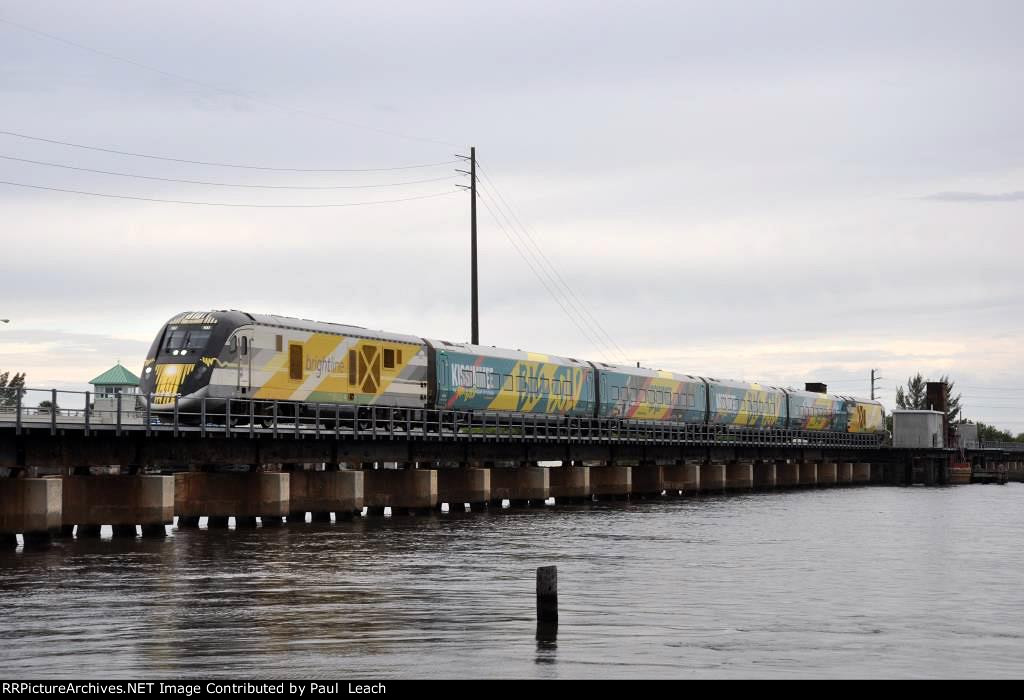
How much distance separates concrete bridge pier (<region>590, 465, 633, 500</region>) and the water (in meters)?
26.1

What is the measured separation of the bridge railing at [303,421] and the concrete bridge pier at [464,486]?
1.66m

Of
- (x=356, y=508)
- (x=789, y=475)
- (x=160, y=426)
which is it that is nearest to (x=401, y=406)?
(x=356, y=508)

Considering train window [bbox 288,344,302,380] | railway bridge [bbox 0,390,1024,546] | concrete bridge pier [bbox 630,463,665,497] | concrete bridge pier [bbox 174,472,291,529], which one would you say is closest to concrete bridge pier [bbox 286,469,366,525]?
railway bridge [bbox 0,390,1024,546]

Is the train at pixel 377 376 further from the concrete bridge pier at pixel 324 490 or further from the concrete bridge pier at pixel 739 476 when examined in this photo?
the concrete bridge pier at pixel 739 476

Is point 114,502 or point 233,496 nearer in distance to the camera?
point 114,502

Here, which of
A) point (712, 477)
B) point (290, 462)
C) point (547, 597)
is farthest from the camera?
point (712, 477)

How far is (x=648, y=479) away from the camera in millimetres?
82312

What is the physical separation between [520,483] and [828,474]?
4891cm

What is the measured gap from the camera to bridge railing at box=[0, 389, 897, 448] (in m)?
39.5

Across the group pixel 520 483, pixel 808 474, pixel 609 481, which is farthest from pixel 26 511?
pixel 808 474

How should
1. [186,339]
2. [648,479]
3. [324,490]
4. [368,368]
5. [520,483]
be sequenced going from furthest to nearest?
[648,479]
[520,483]
[368,368]
[324,490]
[186,339]

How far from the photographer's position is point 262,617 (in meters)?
24.8

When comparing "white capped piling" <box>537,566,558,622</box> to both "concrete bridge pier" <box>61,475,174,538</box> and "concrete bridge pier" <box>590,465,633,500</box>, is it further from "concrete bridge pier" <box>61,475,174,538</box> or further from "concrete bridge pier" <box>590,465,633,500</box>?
"concrete bridge pier" <box>590,465,633,500</box>

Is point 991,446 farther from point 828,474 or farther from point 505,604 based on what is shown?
Answer: point 505,604
